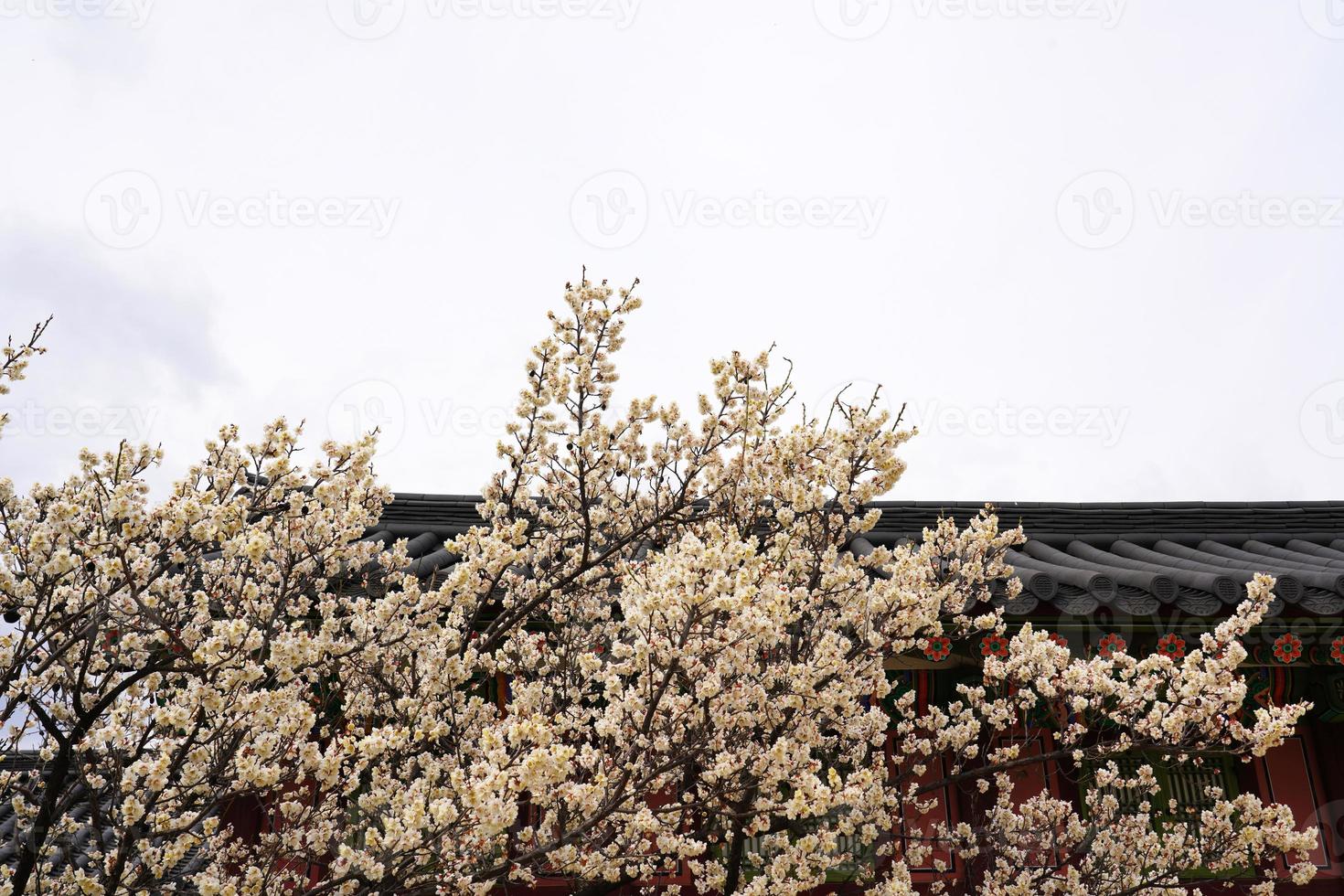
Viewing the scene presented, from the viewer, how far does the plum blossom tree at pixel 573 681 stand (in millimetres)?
3727

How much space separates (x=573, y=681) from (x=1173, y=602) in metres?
4.17

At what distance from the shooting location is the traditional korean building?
5.73 metres

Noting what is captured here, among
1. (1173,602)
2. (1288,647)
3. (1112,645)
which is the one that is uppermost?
(1173,602)

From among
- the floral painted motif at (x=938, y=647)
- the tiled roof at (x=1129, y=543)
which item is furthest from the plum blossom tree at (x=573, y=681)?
the tiled roof at (x=1129, y=543)

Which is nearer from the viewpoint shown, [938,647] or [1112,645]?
[1112,645]

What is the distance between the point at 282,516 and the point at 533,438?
5.78 ft

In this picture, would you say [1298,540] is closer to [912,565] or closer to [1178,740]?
[1178,740]

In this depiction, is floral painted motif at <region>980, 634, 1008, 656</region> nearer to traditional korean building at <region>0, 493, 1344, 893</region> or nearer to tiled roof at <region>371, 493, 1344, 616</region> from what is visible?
traditional korean building at <region>0, 493, 1344, 893</region>

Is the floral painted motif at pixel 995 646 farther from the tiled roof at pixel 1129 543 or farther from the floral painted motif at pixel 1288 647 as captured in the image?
the floral painted motif at pixel 1288 647

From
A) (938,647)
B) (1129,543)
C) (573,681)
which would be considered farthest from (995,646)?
(1129,543)

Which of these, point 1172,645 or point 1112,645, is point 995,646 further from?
point 1172,645

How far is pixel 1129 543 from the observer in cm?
883

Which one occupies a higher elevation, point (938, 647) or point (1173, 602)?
point (1173, 602)

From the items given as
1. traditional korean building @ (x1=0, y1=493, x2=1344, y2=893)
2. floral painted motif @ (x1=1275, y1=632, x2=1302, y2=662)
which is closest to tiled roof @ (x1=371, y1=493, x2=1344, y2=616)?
traditional korean building @ (x1=0, y1=493, x2=1344, y2=893)
